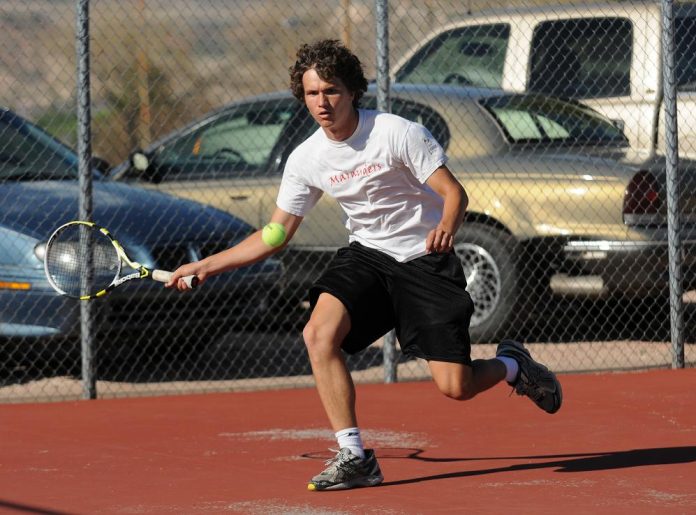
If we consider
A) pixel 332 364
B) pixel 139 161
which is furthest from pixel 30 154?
pixel 332 364

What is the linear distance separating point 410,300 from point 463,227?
4.04 meters

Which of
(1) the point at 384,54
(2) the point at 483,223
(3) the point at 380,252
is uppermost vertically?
(1) the point at 384,54

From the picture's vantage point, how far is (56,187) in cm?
984

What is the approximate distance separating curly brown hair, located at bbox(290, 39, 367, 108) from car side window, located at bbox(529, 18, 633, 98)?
553 centimetres

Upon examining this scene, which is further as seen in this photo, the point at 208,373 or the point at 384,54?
the point at 208,373

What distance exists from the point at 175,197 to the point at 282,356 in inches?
58.4

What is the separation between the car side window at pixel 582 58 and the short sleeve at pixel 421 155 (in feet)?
18.2

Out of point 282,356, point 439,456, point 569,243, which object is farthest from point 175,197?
point 439,456

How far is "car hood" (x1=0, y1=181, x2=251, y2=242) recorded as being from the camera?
934 cm

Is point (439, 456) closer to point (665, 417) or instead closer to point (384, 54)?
point (665, 417)

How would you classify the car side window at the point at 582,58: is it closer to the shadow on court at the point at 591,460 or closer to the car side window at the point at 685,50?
the car side window at the point at 685,50

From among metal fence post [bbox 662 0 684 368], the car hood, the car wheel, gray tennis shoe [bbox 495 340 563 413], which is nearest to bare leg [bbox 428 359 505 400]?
gray tennis shoe [bbox 495 340 563 413]

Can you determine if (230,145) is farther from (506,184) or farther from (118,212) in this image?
(506,184)

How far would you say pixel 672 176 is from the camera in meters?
9.98
